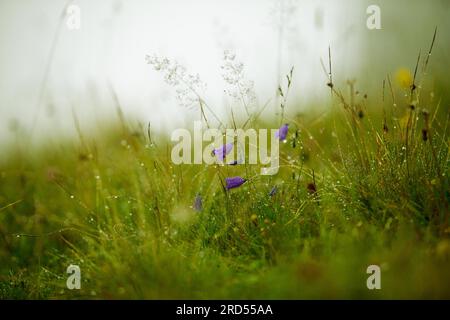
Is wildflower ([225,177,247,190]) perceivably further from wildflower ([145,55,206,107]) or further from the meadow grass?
wildflower ([145,55,206,107])

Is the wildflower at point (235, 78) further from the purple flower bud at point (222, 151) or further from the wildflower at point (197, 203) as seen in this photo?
the wildflower at point (197, 203)

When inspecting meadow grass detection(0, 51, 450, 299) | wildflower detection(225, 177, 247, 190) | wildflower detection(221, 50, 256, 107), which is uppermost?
wildflower detection(221, 50, 256, 107)

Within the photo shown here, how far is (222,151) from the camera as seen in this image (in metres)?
1.56

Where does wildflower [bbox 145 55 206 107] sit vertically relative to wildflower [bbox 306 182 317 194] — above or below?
above

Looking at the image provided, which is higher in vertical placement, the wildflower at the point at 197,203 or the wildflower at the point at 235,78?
the wildflower at the point at 235,78

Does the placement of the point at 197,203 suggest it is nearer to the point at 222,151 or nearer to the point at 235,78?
the point at 222,151

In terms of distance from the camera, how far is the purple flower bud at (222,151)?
1.55 m

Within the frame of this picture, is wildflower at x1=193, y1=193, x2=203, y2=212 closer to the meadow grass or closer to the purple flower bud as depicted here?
the meadow grass

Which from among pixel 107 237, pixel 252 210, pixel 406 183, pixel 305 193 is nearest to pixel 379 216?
pixel 406 183

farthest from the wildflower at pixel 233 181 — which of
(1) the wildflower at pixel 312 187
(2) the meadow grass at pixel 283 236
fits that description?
(1) the wildflower at pixel 312 187

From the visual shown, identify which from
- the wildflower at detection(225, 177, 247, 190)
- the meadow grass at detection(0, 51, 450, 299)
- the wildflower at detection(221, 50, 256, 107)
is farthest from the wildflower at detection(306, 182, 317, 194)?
the wildflower at detection(221, 50, 256, 107)

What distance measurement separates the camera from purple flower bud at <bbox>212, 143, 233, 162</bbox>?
5.10 feet

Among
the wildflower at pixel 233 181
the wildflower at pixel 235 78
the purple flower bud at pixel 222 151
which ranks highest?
the wildflower at pixel 235 78

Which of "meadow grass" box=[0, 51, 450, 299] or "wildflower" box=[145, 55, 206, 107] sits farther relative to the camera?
"wildflower" box=[145, 55, 206, 107]
